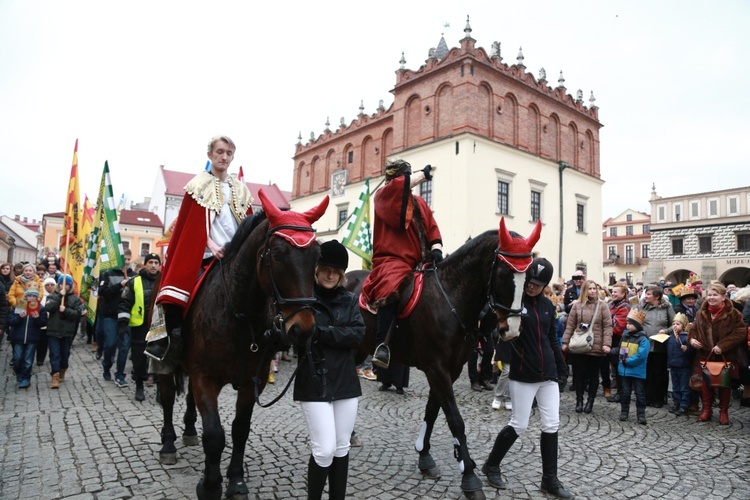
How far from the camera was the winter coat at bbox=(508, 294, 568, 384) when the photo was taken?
4098mm

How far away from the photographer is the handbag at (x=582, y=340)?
761cm

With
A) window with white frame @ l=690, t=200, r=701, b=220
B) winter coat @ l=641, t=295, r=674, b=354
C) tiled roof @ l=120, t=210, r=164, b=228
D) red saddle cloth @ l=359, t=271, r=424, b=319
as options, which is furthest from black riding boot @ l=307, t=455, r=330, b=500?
tiled roof @ l=120, t=210, r=164, b=228

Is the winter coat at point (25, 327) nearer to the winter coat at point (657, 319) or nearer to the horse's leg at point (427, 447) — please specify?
the horse's leg at point (427, 447)

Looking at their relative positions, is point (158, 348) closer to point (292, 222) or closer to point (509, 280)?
point (292, 222)

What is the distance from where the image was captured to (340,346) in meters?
3.10

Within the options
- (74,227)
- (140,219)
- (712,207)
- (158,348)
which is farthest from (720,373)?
(140,219)

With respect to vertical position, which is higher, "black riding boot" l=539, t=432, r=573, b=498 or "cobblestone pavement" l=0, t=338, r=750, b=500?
"black riding boot" l=539, t=432, r=573, b=498

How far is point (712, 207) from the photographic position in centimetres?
3769

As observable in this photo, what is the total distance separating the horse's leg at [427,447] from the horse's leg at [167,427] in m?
2.37

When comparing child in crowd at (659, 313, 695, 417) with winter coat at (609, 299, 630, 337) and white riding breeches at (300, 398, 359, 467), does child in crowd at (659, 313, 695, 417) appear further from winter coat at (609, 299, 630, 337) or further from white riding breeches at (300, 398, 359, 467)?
white riding breeches at (300, 398, 359, 467)

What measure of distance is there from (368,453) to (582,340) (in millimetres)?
4399

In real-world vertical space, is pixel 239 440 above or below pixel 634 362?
below

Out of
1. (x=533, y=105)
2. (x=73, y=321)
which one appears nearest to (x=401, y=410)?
(x=73, y=321)

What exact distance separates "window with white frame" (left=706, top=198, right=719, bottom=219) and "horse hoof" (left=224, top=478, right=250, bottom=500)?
4383 cm
